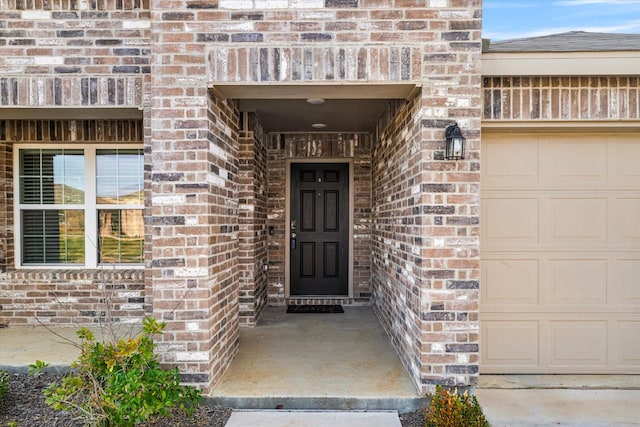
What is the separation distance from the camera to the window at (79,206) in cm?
425

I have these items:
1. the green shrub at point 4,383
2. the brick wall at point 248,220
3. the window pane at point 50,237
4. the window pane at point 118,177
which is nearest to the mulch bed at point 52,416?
the green shrub at point 4,383

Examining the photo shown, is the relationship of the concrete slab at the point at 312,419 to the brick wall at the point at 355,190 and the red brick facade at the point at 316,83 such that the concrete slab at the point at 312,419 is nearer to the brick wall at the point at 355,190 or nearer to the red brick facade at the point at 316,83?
the red brick facade at the point at 316,83

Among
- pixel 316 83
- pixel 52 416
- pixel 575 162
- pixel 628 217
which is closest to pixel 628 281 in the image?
pixel 628 217

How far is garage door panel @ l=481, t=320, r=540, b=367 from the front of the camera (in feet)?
10.0

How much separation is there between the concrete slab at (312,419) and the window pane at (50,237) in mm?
2973

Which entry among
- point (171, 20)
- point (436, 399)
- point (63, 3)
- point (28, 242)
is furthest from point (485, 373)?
point (28, 242)

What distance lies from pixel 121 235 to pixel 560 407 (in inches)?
175

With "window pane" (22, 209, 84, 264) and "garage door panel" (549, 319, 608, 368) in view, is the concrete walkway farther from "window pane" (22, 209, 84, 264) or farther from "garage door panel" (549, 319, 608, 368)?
"window pane" (22, 209, 84, 264)

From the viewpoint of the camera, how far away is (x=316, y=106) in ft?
12.3

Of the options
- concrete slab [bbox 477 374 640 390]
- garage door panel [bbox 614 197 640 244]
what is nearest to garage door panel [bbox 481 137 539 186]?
garage door panel [bbox 614 197 640 244]

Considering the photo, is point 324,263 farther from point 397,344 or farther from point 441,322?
point 441,322

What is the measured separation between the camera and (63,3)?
314cm

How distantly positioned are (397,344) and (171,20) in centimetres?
317

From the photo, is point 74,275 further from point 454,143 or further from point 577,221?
point 577,221
